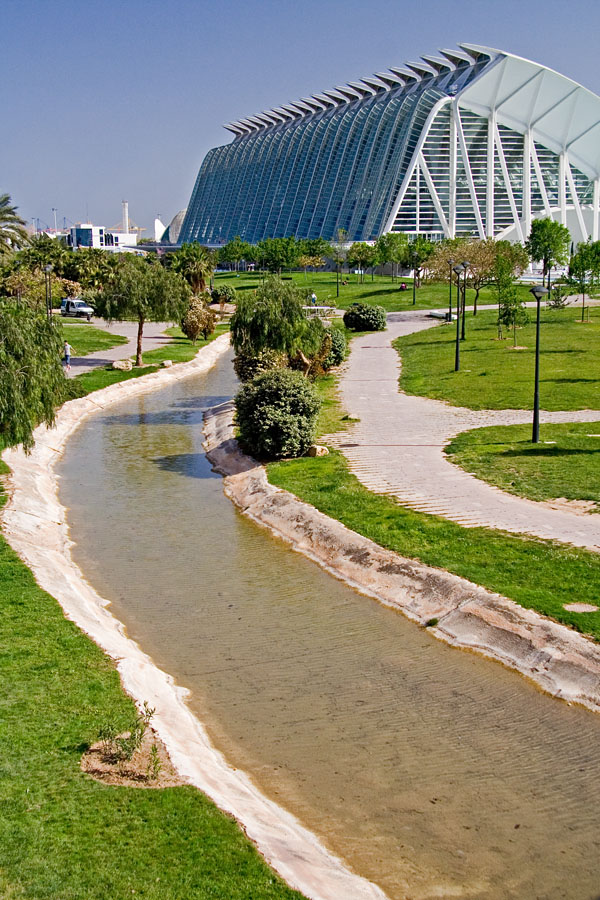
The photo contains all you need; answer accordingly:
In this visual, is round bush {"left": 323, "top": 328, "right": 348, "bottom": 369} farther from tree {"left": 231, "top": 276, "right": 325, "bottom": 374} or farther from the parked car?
the parked car

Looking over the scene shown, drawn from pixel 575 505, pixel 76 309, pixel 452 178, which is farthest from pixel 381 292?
pixel 575 505

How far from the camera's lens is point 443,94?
105 m

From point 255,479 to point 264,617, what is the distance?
8.00m

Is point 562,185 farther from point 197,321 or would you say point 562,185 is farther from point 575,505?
point 575,505

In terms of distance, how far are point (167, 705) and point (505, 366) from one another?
1114 inches

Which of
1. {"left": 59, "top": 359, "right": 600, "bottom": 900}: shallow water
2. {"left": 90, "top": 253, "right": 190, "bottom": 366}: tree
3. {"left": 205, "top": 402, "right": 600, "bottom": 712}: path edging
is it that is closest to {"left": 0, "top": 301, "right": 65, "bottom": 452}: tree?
{"left": 59, "top": 359, "right": 600, "bottom": 900}: shallow water

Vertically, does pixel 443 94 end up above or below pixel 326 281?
→ above

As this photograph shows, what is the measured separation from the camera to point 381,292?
75.1 meters

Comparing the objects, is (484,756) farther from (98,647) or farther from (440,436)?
(440,436)

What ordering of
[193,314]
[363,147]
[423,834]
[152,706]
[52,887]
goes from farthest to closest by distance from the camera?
[363,147] < [193,314] < [152,706] < [423,834] < [52,887]

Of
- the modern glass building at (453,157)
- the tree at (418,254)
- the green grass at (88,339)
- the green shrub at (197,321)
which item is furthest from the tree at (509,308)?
the modern glass building at (453,157)

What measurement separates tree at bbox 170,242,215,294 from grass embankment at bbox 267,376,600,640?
1905 inches

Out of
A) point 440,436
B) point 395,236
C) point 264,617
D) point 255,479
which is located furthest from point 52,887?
point 395,236

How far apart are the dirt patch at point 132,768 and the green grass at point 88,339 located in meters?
37.4
